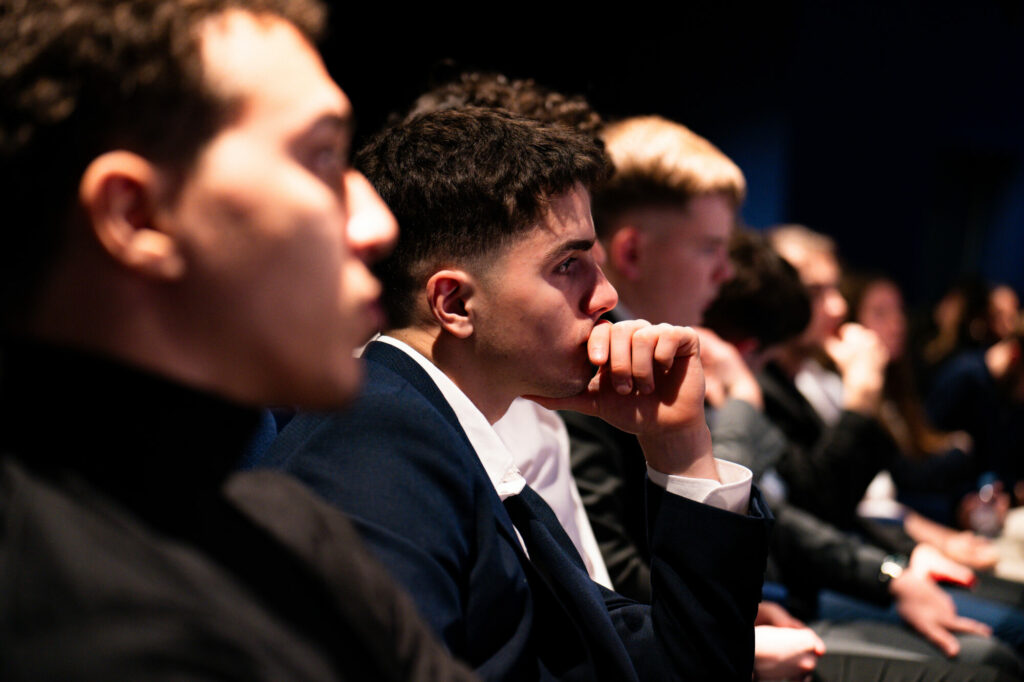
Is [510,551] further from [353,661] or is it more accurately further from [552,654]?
[353,661]

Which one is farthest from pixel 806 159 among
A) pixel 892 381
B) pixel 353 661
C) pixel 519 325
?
pixel 353 661

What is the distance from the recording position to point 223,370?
61cm

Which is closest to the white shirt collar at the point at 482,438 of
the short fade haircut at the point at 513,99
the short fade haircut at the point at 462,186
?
the short fade haircut at the point at 462,186

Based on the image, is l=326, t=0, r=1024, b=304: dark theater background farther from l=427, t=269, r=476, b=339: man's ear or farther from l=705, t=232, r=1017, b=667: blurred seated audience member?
l=427, t=269, r=476, b=339: man's ear

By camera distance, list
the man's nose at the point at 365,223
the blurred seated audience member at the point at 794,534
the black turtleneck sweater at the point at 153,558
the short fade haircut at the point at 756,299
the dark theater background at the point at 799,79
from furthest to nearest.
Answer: the dark theater background at the point at 799,79 → the short fade haircut at the point at 756,299 → the blurred seated audience member at the point at 794,534 → the man's nose at the point at 365,223 → the black turtleneck sweater at the point at 153,558

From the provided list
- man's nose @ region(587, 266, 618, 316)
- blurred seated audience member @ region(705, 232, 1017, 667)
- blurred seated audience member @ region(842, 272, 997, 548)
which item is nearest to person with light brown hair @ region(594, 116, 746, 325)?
blurred seated audience member @ region(705, 232, 1017, 667)

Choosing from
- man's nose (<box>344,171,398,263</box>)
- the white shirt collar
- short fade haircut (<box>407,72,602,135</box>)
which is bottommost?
the white shirt collar

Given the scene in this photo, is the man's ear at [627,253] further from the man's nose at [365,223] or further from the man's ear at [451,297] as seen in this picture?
the man's nose at [365,223]

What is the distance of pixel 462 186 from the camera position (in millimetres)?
1193

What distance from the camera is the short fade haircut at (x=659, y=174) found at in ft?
6.89

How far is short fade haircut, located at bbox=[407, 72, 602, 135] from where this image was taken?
1.85 m

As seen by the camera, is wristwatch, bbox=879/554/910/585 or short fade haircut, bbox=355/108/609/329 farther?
wristwatch, bbox=879/554/910/585

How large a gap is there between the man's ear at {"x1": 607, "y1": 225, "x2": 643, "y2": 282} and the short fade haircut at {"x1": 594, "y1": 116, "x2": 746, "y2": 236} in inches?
1.8

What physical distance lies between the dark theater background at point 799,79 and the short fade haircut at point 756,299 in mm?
683
